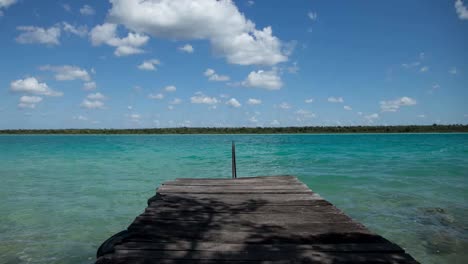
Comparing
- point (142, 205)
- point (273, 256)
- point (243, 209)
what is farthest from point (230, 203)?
point (142, 205)

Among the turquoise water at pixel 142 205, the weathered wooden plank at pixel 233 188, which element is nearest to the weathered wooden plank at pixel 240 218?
the weathered wooden plank at pixel 233 188

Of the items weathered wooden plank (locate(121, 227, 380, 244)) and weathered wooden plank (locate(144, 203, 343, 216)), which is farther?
weathered wooden plank (locate(144, 203, 343, 216))

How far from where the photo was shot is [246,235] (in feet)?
11.7

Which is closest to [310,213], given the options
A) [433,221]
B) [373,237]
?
[373,237]

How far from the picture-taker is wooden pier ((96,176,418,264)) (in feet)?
9.53

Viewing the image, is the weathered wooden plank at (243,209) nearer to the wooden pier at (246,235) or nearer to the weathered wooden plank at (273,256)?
the wooden pier at (246,235)

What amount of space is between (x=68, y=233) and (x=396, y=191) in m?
11.2

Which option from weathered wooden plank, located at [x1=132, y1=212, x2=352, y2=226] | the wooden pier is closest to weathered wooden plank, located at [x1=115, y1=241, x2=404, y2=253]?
the wooden pier

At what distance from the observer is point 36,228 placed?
7934mm

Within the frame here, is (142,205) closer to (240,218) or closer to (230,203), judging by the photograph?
(230,203)

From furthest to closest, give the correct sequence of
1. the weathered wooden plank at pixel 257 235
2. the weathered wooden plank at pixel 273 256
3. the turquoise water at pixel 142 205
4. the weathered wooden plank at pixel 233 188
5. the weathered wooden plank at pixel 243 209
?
the turquoise water at pixel 142 205
the weathered wooden plank at pixel 233 188
the weathered wooden plank at pixel 243 209
the weathered wooden plank at pixel 257 235
the weathered wooden plank at pixel 273 256

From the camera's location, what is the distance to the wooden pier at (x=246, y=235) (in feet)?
9.53

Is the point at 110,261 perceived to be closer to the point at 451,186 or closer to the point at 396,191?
the point at 396,191

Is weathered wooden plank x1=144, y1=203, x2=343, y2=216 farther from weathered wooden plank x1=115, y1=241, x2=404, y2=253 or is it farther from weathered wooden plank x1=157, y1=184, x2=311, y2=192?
weathered wooden plank x1=157, y1=184, x2=311, y2=192
